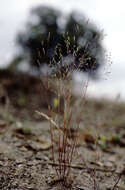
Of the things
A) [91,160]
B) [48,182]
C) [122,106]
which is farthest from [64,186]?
[122,106]

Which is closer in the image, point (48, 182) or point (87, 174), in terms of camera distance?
point (48, 182)

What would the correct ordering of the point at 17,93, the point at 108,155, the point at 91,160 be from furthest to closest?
the point at 17,93
the point at 108,155
the point at 91,160

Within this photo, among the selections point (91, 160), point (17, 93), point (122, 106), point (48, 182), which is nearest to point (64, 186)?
point (48, 182)

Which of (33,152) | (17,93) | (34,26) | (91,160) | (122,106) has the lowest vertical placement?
(122,106)

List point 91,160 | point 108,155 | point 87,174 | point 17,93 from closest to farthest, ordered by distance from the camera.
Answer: point 87,174, point 91,160, point 108,155, point 17,93

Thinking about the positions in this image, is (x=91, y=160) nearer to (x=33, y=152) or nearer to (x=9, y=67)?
(x=33, y=152)

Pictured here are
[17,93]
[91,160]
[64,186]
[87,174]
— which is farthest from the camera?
[17,93]

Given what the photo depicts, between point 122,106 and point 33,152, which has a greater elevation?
point 33,152

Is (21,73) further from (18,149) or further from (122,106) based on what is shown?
(18,149)

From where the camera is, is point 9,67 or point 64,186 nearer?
point 64,186
